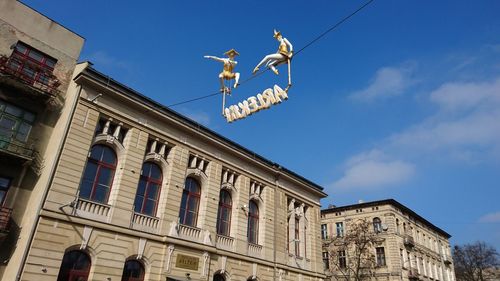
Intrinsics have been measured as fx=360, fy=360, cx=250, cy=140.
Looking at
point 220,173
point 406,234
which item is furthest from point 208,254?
point 406,234

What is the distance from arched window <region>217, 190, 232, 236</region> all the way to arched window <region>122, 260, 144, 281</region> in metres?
6.62

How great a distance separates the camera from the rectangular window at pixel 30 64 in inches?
719

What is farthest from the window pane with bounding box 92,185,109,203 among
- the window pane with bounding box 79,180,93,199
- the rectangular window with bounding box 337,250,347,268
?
the rectangular window with bounding box 337,250,347,268

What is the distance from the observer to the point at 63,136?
727 inches

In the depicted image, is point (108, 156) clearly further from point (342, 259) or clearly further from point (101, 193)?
point (342, 259)

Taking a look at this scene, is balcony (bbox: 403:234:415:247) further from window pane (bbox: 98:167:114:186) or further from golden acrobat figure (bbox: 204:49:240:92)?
golden acrobat figure (bbox: 204:49:240:92)

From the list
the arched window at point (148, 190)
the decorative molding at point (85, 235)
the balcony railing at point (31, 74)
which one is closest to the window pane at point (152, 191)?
the arched window at point (148, 190)

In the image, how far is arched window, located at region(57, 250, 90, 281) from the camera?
17.4 meters

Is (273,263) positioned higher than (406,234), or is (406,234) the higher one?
(406,234)

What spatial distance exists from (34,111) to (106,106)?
360 cm

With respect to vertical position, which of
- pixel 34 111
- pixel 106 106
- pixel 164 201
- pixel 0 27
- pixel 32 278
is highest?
pixel 0 27

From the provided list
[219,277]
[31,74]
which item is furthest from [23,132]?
[219,277]

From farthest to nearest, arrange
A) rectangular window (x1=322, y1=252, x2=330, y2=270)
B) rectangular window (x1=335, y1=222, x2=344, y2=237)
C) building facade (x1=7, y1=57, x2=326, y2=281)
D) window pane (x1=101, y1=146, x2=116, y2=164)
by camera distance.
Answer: rectangular window (x1=335, y1=222, x2=344, y2=237) < rectangular window (x1=322, y1=252, x2=330, y2=270) < window pane (x1=101, y1=146, x2=116, y2=164) < building facade (x1=7, y1=57, x2=326, y2=281)

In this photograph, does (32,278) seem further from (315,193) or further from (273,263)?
(315,193)
